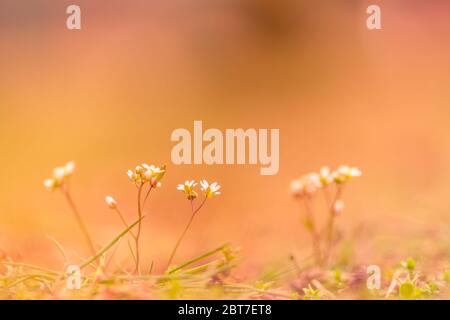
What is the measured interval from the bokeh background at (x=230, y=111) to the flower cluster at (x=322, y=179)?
0.71ft

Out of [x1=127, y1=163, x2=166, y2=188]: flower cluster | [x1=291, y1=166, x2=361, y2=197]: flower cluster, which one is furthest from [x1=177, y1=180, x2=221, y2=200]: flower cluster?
[x1=291, y1=166, x2=361, y2=197]: flower cluster

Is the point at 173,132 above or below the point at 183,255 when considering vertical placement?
above

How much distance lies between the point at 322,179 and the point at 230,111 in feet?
1.69

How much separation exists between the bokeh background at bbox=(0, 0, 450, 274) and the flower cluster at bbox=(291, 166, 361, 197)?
216 mm

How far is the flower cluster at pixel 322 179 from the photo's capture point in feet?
3.01

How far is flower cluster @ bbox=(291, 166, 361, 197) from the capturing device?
92 cm

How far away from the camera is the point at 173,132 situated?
120 cm

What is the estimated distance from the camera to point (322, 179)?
92 centimetres

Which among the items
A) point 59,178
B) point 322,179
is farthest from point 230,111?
point 59,178

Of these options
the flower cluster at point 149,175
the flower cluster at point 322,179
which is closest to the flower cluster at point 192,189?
the flower cluster at point 149,175

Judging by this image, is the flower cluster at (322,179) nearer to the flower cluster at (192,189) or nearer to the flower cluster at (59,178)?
the flower cluster at (192,189)
